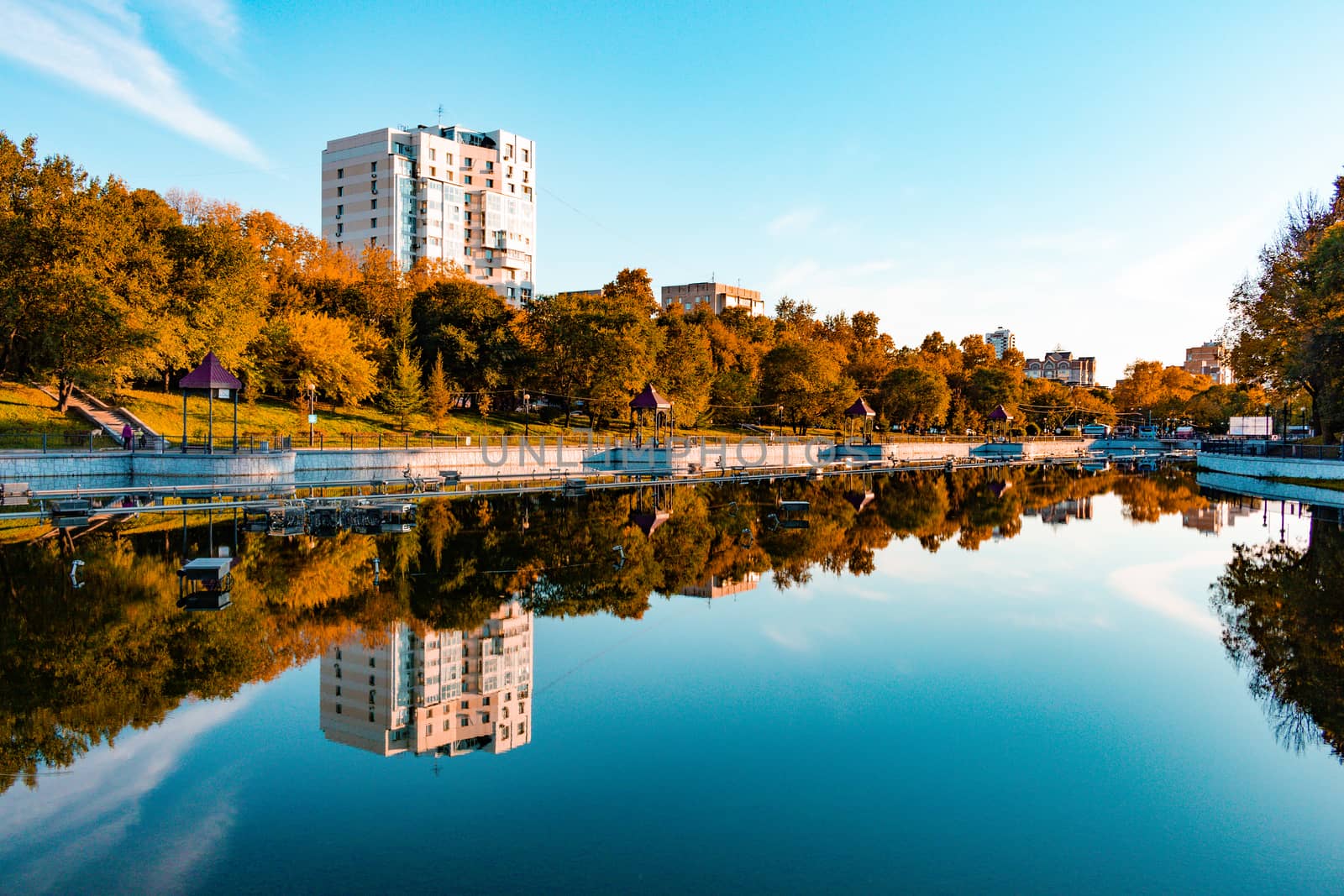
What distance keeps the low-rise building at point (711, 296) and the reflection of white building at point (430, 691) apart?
142637 millimetres

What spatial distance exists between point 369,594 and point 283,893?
9.06m

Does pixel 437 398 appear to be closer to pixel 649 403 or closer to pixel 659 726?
pixel 649 403

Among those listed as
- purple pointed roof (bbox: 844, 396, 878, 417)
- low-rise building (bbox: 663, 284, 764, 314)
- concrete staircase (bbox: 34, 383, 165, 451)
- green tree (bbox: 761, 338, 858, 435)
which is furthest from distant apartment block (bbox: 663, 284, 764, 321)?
concrete staircase (bbox: 34, 383, 165, 451)

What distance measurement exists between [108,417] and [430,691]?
38349 millimetres

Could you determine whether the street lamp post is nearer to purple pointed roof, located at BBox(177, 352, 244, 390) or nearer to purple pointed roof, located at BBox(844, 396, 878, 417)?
purple pointed roof, located at BBox(177, 352, 244, 390)

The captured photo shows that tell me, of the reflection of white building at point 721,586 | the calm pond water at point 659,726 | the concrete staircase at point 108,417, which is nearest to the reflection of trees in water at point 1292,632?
the calm pond water at point 659,726

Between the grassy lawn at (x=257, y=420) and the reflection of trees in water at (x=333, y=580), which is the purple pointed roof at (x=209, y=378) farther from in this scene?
the reflection of trees in water at (x=333, y=580)

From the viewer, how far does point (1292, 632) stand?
511 inches

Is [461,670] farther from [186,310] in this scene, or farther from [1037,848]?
[186,310]

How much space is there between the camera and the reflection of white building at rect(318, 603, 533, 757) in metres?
8.94

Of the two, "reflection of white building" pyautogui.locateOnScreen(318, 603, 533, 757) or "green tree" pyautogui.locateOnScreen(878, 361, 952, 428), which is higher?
"green tree" pyautogui.locateOnScreen(878, 361, 952, 428)

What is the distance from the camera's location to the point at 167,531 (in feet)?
68.0

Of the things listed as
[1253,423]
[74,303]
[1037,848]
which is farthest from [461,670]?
[1253,423]

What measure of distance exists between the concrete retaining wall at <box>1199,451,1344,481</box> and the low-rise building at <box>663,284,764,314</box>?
105917 mm
